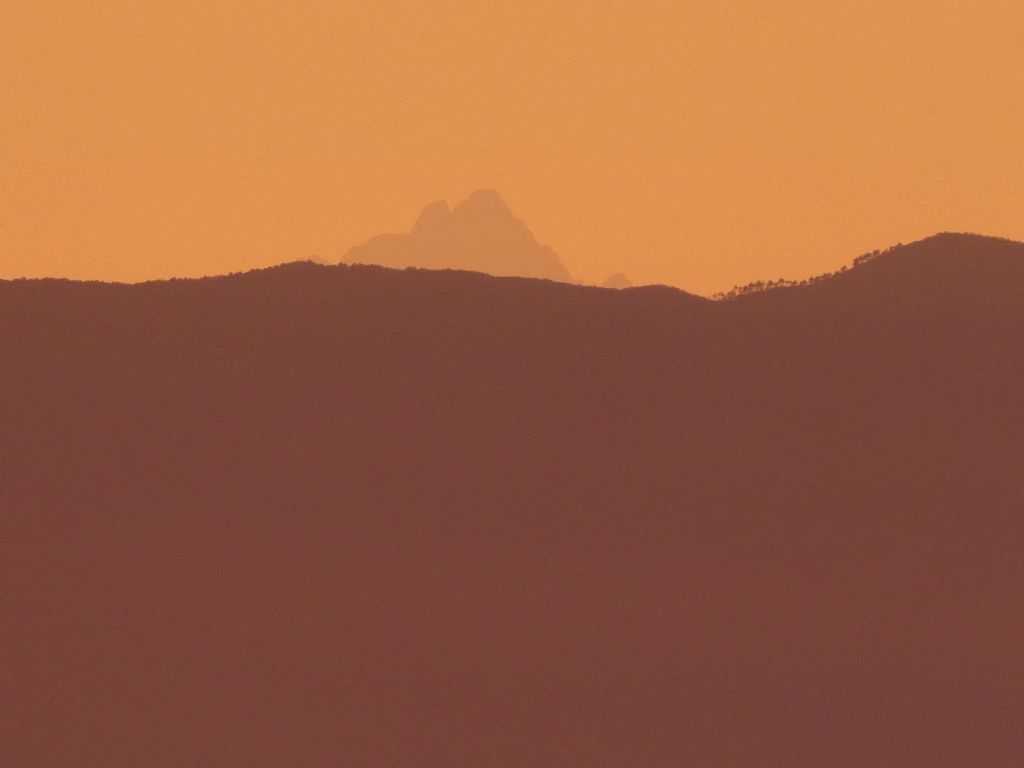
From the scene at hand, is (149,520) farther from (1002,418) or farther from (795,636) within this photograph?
(1002,418)

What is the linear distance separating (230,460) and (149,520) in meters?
2.11

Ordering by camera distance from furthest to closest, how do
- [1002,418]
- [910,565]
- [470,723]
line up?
1. [1002,418]
2. [910,565]
3. [470,723]

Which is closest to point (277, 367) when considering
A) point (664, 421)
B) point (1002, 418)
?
point (664, 421)

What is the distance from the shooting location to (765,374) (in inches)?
1120

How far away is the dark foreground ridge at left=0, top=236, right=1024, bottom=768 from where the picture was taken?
788 inches

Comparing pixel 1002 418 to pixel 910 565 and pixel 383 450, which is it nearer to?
pixel 910 565

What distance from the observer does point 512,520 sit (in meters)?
24.3

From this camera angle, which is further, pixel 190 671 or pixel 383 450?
pixel 383 450

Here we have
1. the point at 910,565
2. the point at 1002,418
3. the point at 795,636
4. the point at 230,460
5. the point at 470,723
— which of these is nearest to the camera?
the point at 470,723

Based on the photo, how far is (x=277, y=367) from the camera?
28.2m

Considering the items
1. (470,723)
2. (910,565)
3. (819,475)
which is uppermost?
(819,475)

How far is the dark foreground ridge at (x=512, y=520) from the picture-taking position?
2002 cm

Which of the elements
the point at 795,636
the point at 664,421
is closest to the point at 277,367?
the point at 664,421

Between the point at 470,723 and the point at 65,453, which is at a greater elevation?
the point at 65,453
